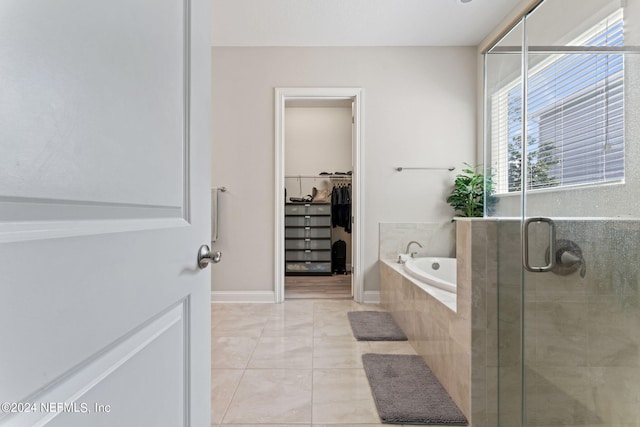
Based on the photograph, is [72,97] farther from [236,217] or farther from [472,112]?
[472,112]

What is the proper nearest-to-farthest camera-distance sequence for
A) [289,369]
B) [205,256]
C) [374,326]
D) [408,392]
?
[205,256]
[408,392]
[289,369]
[374,326]

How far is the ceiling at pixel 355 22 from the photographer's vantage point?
9.34 ft

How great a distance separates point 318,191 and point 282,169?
1.94 meters

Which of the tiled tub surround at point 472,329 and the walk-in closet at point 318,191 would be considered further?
the walk-in closet at point 318,191

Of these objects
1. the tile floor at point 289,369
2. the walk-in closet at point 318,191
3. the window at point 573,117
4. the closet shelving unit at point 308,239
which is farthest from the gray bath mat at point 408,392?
the closet shelving unit at point 308,239

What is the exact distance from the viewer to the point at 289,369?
198 centimetres

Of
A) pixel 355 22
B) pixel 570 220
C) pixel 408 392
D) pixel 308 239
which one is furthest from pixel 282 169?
pixel 570 220

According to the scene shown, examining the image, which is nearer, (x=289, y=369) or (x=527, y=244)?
(x=527, y=244)

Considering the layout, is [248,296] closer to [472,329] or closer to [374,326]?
[374,326]

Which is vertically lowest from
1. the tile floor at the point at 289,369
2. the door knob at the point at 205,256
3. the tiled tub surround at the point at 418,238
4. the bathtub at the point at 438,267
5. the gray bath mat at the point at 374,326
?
the tile floor at the point at 289,369

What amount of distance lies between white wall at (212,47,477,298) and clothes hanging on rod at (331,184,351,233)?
1631mm

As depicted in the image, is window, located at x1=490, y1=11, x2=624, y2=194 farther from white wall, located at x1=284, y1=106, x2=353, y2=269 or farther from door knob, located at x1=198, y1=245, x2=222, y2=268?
white wall, located at x1=284, y1=106, x2=353, y2=269

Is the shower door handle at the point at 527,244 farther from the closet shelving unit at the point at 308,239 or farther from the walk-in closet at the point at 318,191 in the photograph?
the closet shelving unit at the point at 308,239

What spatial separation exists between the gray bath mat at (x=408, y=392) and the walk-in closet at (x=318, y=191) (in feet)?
8.97
